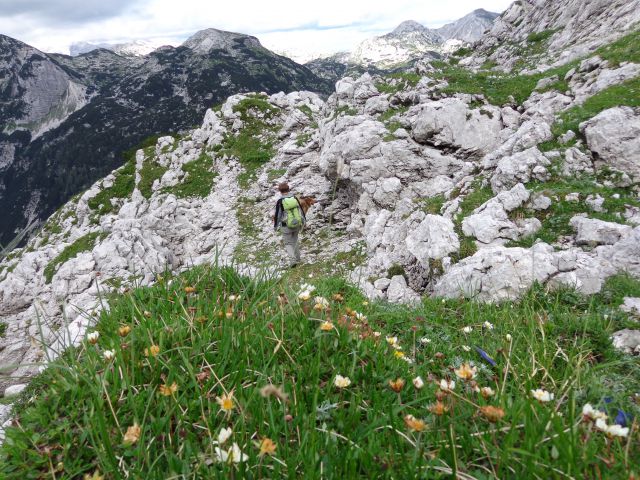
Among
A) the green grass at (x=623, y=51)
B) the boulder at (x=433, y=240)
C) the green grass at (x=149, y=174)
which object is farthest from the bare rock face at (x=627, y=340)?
the green grass at (x=149, y=174)

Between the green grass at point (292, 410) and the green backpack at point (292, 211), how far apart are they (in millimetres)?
10642

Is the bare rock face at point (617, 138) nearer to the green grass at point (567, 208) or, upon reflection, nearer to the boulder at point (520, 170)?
the green grass at point (567, 208)

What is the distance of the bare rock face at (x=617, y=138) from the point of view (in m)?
10.6

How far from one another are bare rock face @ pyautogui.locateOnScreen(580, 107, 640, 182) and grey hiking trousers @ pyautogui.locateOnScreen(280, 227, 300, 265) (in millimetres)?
11080

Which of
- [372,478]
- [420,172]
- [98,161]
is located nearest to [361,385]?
[372,478]

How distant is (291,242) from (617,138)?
12174 millimetres

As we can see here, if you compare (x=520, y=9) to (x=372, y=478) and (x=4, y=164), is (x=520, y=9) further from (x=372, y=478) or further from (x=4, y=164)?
(x=4, y=164)

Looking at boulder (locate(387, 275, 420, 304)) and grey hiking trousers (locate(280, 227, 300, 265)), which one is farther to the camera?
grey hiking trousers (locate(280, 227, 300, 265))

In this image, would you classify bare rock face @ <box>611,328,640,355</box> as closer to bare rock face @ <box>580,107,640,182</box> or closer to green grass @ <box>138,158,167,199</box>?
bare rock face @ <box>580,107,640,182</box>

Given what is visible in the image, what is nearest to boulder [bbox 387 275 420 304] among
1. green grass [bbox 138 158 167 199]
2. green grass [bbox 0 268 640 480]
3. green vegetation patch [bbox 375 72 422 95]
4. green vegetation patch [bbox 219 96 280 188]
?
green grass [bbox 0 268 640 480]

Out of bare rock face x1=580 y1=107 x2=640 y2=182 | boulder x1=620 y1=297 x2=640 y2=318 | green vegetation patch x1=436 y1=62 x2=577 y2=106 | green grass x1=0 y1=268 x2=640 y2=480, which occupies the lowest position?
boulder x1=620 y1=297 x2=640 y2=318

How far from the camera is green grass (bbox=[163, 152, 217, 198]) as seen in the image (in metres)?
27.4

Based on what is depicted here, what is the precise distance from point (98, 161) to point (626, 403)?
198 metres

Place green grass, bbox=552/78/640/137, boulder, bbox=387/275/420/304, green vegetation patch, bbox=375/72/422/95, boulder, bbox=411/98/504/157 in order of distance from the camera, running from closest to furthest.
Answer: boulder, bbox=387/275/420/304, green grass, bbox=552/78/640/137, boulder, bbox=411/98/504/157, green vegetation patch, bbox=375/72/422/95
